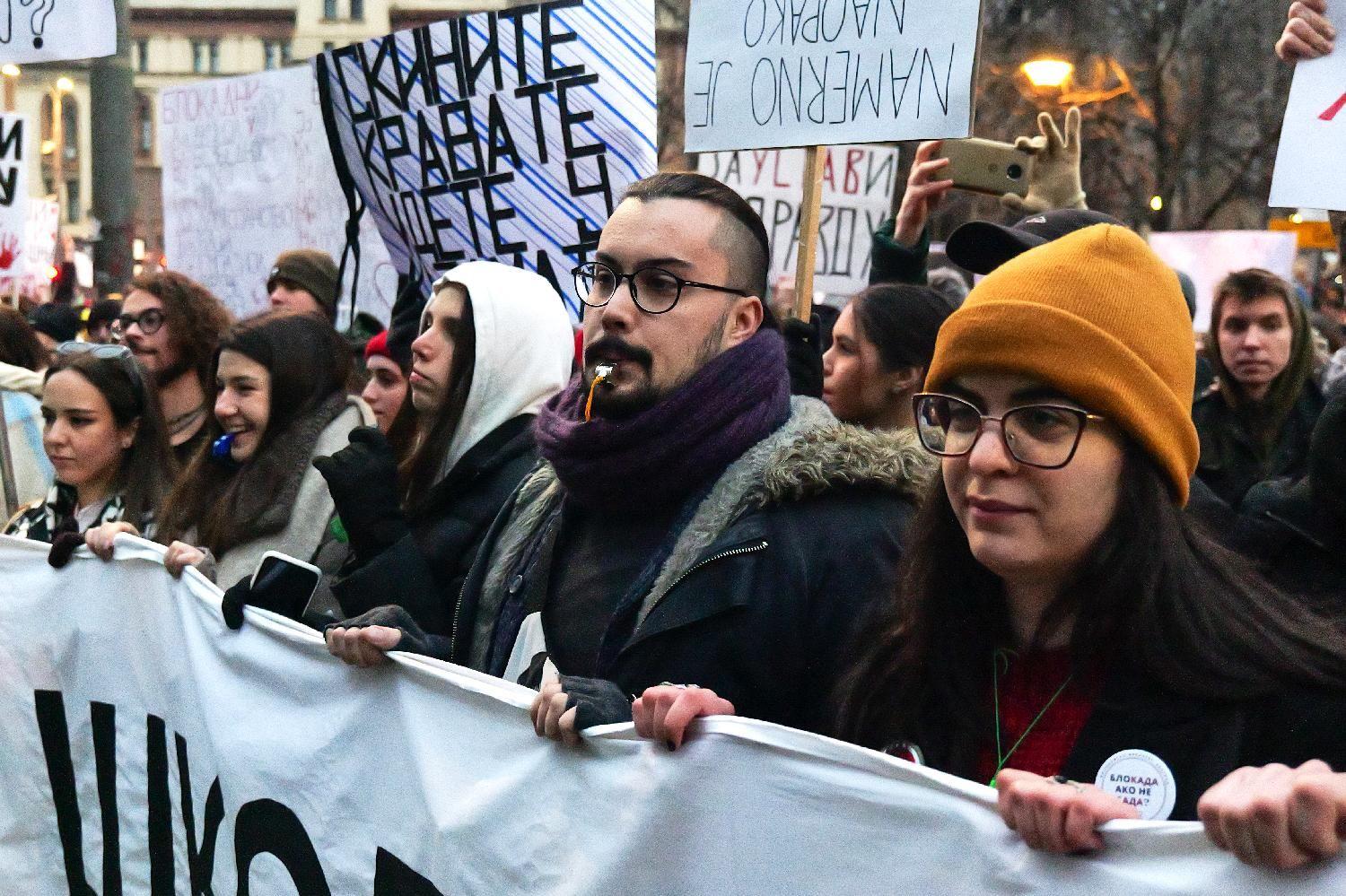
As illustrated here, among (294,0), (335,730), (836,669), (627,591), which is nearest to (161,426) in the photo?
(335,730)

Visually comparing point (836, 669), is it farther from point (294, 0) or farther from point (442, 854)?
point (294, 0)

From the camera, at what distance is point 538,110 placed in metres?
4.96

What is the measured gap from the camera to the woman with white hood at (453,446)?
352 centimetres

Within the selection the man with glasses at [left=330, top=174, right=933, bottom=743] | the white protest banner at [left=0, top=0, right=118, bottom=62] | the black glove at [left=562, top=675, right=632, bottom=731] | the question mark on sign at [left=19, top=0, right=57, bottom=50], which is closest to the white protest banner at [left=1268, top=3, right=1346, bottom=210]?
the man with glasses at [left=330, top=174, right=933, bottom=743]

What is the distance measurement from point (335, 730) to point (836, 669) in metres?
0.87

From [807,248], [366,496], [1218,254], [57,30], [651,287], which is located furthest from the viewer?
[1218,254]

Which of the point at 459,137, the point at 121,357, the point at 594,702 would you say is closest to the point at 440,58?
the point at 459,137

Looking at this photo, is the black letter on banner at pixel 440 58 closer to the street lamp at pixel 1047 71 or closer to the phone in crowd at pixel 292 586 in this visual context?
the phone in crowd at pixel 292 586

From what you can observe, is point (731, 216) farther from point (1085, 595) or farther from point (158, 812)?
point (158, 812)

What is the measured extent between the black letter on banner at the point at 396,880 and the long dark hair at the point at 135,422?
6.50ft

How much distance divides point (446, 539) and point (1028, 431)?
6.21 ft

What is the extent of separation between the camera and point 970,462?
2002 millimetres

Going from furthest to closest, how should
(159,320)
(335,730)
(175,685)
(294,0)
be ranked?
(294,0), (159,320), (175,685), (335,730)

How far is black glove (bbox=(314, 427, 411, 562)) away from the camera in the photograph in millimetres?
3506
